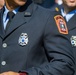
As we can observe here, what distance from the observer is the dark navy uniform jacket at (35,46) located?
2277 mm

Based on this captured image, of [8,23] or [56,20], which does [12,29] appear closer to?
[8,23]

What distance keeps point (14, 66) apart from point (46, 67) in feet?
0.75

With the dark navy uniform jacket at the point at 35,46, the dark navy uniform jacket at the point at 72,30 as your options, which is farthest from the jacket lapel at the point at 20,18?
the dark navy uniform jacket at the point at 72,30

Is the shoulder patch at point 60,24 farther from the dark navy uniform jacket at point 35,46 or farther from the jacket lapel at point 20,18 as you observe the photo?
the jacket lapel at point 20,18

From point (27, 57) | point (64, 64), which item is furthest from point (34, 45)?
point (64, 64)

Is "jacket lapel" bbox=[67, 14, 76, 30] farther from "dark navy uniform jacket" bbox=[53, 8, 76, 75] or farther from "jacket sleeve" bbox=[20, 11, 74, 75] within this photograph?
"jacket sleeve" bbox=[20, 11, 74, 75]

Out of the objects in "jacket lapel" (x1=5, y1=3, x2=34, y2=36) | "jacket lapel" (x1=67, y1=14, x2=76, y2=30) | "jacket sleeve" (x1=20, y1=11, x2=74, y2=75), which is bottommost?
"jacket sleeve" (x1=20, y1=11, x2=74, y2=75)

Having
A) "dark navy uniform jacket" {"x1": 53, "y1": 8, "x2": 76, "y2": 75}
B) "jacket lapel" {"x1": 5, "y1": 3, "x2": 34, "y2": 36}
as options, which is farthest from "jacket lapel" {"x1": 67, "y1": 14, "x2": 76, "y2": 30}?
"jacket lapel" {"x1": 5, "y1": 3, "x2": 34, "y2": 36}

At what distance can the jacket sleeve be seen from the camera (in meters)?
2.25

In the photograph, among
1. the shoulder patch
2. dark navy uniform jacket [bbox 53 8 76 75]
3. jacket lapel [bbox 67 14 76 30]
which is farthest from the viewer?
jacket lapel [bbox 67 14 76 30]

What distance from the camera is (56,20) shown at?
94.3 inches

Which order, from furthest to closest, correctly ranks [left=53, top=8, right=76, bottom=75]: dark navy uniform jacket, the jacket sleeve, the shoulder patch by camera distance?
[left=53, top=8, right=76, bottom=75]: dark navy uniform jacket
the shoulder patch
the jacket sleeve

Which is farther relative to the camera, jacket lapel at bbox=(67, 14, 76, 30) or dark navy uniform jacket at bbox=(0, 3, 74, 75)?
jacket lapel at bbox=(67, 14, 76, 30)

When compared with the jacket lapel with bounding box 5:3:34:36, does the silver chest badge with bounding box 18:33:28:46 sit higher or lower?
Answer: lower
